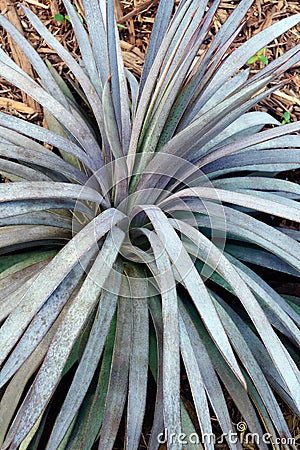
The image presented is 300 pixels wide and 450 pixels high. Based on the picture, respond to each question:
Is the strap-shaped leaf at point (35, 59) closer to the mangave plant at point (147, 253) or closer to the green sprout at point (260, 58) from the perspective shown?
the mangave plant at point (147, 253)

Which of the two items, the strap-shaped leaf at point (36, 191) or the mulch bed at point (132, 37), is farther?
the mulch bed at point (132, 37)

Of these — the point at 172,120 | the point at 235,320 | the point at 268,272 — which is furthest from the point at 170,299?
the point at 268,272

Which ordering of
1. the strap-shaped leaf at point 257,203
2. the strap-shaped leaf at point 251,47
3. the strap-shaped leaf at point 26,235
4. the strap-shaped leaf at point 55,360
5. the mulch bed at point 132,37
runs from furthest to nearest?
the mulch bed at point 132,37
the strap-shaped leaf at point 251,47
the strap-shaped leaf at point 26,235
the strap-shaped leaf at point 257,203
the strap-shaped leaf at point 55,360

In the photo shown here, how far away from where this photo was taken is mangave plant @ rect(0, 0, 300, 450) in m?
0.97

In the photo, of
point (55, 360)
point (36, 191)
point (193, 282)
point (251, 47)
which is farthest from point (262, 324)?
point (251, 47)

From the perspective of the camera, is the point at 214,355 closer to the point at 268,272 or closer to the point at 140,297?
the point at 140,297

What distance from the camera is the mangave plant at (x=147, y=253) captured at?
97cm

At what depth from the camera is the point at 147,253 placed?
1.18m

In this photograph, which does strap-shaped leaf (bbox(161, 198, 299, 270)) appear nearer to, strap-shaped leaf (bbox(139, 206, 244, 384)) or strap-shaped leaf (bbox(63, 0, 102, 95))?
strap-shaped leaf (bbox(139, 206, 244, 384))

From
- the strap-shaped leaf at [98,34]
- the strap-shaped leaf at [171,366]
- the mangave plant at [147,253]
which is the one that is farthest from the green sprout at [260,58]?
the strap-shaped leaf at [171,366]

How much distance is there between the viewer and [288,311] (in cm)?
125

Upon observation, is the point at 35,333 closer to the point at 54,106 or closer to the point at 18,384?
the point at 18,384

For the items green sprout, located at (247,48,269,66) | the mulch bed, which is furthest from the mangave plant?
green sprout, located at (247,48,269,66)

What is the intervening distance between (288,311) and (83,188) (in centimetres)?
56
